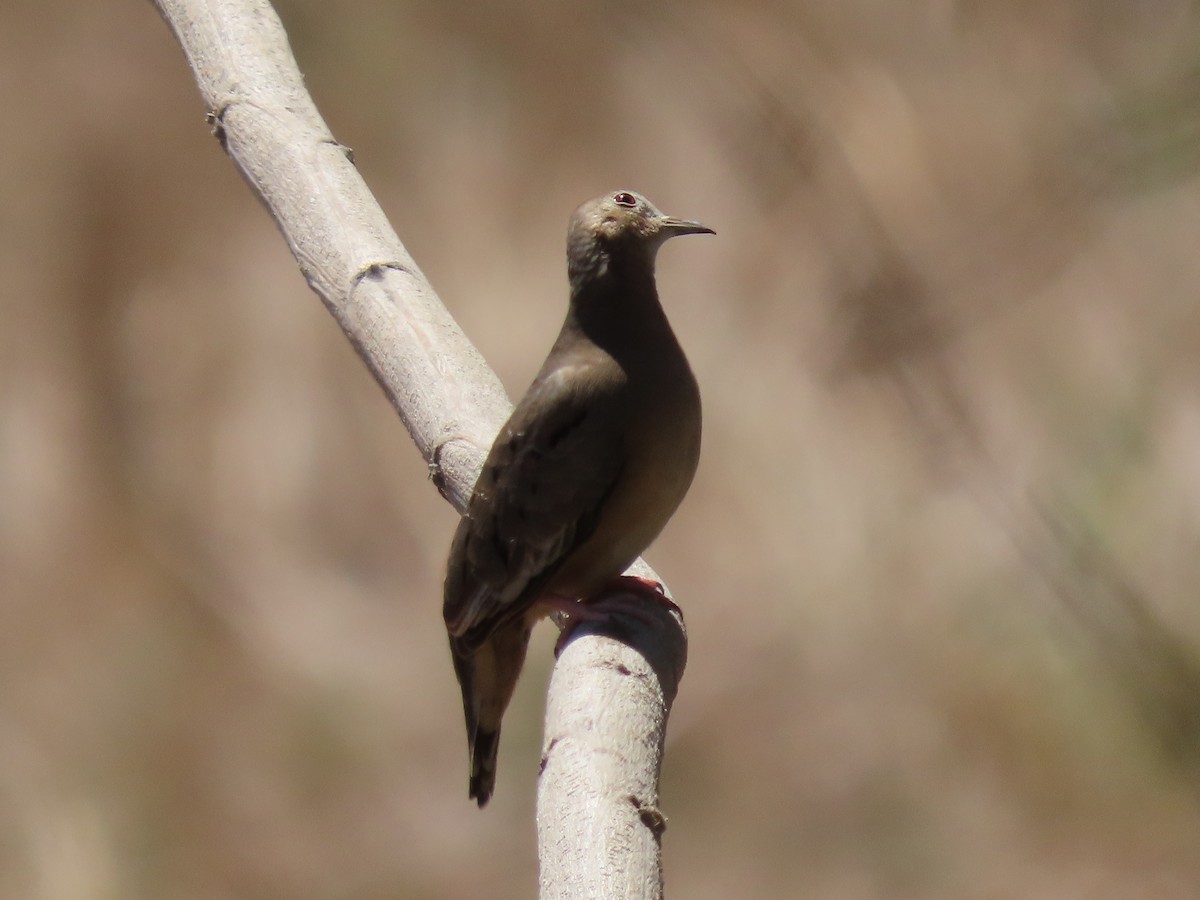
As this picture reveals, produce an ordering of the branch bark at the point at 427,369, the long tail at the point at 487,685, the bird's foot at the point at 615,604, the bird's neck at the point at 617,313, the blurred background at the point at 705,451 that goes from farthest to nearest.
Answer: the blurred background at the point at 705,451
the long tail at the point at 487,685
the bird's neck at the point at 617,313
the bird's foot at the point at 615,604
the branch bark at the point at 427,369

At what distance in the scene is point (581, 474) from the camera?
8.01ft

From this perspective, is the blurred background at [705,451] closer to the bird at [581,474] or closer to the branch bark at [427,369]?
the branch bark at [427,369]

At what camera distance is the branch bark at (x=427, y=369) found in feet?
5.31

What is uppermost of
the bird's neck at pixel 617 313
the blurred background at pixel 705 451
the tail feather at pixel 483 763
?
the blurred background at pixel 705 451

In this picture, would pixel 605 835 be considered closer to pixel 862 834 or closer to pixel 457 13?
pixel 862 834

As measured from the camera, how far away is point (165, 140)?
5.77 metres

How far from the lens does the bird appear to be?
2428 mm

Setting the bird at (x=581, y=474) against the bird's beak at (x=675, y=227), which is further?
the bird's beak at (x=675, y=227)

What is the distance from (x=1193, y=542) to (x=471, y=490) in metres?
3.51

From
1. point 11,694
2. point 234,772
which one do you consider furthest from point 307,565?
point 11,694

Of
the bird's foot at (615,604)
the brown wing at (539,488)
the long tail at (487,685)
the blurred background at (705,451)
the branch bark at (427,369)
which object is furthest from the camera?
the blurred background at (705,451)

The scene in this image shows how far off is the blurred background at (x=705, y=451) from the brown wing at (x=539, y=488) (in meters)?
2.94

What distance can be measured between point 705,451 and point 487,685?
3.01 meters

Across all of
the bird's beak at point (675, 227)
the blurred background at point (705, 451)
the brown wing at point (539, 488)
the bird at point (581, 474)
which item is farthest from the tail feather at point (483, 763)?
the blurred background at point (705, 451)
